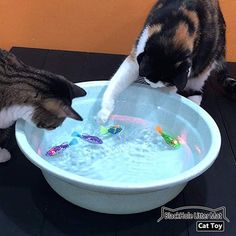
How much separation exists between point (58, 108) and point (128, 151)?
0.37 m

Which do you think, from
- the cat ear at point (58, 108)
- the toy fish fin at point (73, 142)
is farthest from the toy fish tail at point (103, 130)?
the cat ear at point (58, 108)

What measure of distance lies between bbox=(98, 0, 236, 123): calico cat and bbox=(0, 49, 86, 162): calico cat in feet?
0.96

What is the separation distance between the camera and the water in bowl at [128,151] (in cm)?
154

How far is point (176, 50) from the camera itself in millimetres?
1549

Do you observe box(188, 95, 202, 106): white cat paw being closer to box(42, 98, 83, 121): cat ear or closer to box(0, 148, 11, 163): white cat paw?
box(42, 98, 83, 121): cat ear

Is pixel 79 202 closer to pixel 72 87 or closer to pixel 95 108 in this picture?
pixel 72 87

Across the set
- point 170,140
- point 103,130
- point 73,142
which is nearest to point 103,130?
point 103,130

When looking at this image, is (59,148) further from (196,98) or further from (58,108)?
(196,98)

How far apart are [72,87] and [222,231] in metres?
0.70

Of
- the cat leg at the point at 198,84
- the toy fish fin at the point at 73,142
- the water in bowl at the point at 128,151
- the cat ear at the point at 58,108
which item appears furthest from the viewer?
the cat leg at the point at 198,84

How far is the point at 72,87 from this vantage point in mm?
1423

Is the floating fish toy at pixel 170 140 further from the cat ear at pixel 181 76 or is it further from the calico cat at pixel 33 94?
the calico cat at pixel 33 94

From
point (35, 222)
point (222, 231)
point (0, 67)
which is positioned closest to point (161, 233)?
point (222, 231)

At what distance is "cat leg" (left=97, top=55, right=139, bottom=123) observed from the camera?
1703mm
